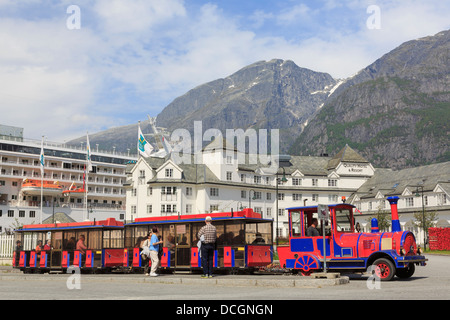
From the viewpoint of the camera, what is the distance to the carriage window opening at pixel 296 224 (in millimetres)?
19672

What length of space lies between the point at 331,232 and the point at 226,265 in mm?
5370

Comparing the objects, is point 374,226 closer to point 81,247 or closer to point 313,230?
point 313,230

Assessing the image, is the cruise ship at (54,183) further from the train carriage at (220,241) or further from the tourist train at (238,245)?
the train carriage at (220,241)

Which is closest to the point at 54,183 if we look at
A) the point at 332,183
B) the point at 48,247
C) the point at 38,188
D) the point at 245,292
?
the point at 38,188

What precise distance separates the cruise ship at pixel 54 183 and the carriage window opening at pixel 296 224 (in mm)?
67872

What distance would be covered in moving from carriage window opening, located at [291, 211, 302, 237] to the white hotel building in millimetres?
46095

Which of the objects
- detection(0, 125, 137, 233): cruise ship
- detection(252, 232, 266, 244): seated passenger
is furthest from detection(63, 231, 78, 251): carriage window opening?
detection(0, 125, 137, 233): cruise ship

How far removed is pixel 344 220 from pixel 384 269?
253cm

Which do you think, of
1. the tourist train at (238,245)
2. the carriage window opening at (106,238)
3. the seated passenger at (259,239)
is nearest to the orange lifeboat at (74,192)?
the tourist train at (238,245)
